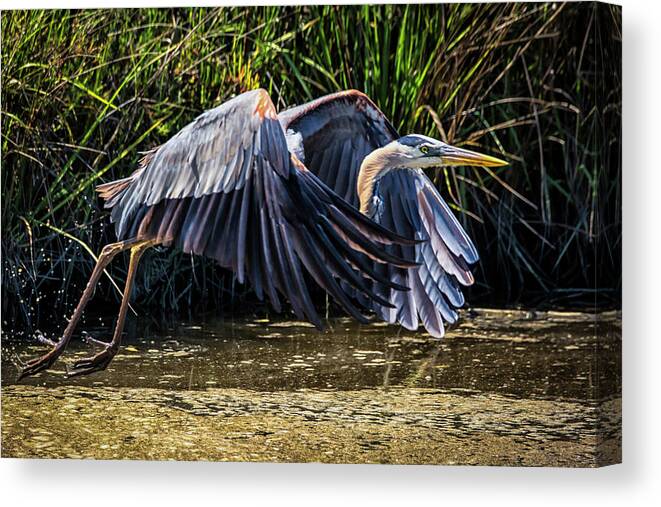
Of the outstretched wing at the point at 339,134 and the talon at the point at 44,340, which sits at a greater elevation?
the outstretched wing at the point at 339,134

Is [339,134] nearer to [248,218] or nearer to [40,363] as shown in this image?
[248,218]

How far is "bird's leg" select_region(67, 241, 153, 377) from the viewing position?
16.8ft

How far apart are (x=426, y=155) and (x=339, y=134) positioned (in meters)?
0.31

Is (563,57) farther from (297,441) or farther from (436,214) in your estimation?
(297,441)

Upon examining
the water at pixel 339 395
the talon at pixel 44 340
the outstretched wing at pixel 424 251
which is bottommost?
the water at pixel 339 395

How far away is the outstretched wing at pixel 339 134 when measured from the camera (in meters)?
5.01

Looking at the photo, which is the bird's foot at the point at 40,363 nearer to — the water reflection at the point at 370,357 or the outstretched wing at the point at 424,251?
the water reflection at the point at 370,357

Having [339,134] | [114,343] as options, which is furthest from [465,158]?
[114,343]

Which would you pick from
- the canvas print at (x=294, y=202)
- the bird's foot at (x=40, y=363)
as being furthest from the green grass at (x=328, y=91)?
the bird's foot at (x=40, y=363)

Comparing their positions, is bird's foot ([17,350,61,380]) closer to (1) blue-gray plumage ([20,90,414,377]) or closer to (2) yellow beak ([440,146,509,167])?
(1) blue-gray plumage ([20,90,414,377])

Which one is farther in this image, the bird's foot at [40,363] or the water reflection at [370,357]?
the bird's foot at [40,363]

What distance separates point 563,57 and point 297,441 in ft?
5.23

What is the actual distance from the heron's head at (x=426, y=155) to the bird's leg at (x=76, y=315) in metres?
0.98

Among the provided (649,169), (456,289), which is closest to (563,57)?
(649,169)
